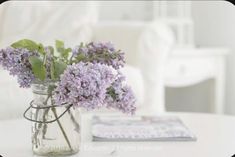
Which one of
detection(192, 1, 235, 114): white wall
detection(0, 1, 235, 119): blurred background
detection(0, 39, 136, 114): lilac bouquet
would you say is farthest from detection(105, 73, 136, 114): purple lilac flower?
detection(192, 1, 235, 114): white wall

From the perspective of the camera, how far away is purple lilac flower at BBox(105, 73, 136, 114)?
0.77 meters

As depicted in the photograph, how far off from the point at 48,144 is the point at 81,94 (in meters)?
0.17

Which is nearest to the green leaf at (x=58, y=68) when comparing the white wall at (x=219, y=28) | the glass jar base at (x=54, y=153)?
the glass jar base at (x=54, y=153)

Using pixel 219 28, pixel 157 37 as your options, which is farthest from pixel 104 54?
pixel 219 28

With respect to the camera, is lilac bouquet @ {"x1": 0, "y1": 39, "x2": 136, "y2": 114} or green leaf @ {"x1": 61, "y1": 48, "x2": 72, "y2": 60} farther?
green leaf @ {"x1": 61, "y1": 48, "x2": 72, "y2": 60}

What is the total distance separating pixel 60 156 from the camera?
834 millimetres

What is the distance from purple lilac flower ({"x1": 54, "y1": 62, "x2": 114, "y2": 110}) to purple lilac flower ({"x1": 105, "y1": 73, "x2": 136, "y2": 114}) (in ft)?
0.16

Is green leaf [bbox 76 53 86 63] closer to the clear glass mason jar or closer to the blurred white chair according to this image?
the clear glass mason jar

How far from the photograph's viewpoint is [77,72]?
716mm

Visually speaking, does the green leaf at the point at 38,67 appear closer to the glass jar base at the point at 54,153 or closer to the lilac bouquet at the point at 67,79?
the lilac bouquet at the point at 67,79

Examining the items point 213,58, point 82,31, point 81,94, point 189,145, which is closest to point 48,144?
point 81,94

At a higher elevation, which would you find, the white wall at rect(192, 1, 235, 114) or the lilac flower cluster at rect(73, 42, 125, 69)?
the white wall at rect(192, 1, 235, 114)

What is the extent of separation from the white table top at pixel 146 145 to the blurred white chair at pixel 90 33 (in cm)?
79

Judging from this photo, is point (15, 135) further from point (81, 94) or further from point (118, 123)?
point (81, 94)
